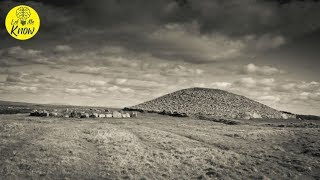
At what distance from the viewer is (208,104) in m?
65.5

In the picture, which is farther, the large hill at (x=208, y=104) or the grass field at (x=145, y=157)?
the large hill at (x=208, y=104)

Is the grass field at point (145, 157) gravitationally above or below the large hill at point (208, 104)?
below

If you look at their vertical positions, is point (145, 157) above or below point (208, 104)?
below

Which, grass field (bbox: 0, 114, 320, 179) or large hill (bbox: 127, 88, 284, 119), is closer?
grass field (bbox: 0, 114, 320, 179)

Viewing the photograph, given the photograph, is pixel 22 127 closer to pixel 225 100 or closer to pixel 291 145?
pixel 291 145

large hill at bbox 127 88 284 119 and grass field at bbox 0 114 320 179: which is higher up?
large hill at bbox 127 88 284 119

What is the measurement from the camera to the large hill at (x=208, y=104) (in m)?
59.2

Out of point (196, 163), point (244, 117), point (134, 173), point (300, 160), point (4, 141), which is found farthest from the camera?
point (244, 117)

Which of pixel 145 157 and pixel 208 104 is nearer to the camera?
pixel 145 157

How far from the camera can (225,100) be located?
227ft

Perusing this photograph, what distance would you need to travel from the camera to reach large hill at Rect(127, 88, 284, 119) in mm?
59188

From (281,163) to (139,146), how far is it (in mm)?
9074

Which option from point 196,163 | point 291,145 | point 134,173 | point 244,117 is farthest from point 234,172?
point 244,117

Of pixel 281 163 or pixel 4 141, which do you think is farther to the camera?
pixel 4 141
